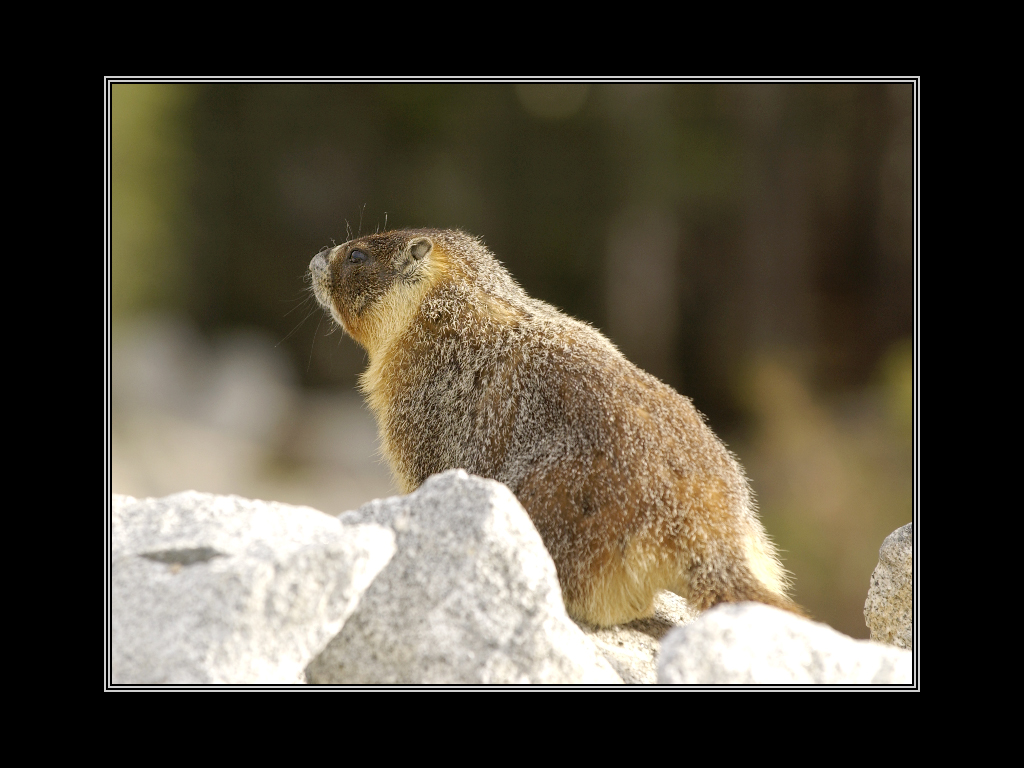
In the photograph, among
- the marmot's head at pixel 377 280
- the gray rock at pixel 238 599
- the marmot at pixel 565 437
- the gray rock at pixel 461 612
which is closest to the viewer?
the gray rock at pixel 238 599

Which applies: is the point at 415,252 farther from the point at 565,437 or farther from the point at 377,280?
the point at 565,437

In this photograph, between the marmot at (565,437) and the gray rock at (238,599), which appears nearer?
the gray rock at (238,599)

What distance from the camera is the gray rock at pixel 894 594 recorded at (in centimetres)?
562

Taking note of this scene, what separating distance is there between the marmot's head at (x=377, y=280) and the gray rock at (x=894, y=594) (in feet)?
11.6

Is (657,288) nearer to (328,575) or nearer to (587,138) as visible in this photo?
(587,138)

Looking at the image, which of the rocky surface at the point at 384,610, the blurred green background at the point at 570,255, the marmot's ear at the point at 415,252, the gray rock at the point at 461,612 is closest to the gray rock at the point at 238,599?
the rocky surface at the point at 384,610

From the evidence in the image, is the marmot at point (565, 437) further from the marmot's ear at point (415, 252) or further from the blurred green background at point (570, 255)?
the blurred green background at point (570, 255)

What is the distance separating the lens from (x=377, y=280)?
689 cm

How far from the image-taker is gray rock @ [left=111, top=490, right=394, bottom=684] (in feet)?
11.7

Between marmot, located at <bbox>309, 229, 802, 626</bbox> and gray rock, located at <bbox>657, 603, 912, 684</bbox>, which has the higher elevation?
marmot, located at <bbox>309, 229, 802, 626</bbox>

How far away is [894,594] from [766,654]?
92.4 inches

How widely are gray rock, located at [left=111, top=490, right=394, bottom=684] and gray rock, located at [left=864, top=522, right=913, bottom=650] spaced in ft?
11.2

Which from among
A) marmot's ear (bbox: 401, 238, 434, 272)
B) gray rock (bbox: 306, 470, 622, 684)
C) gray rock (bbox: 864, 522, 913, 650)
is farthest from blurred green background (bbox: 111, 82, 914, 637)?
gray rock (bbox: 306, 470, 622, 684)

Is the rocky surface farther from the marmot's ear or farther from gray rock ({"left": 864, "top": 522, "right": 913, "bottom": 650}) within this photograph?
the marmot's ear
